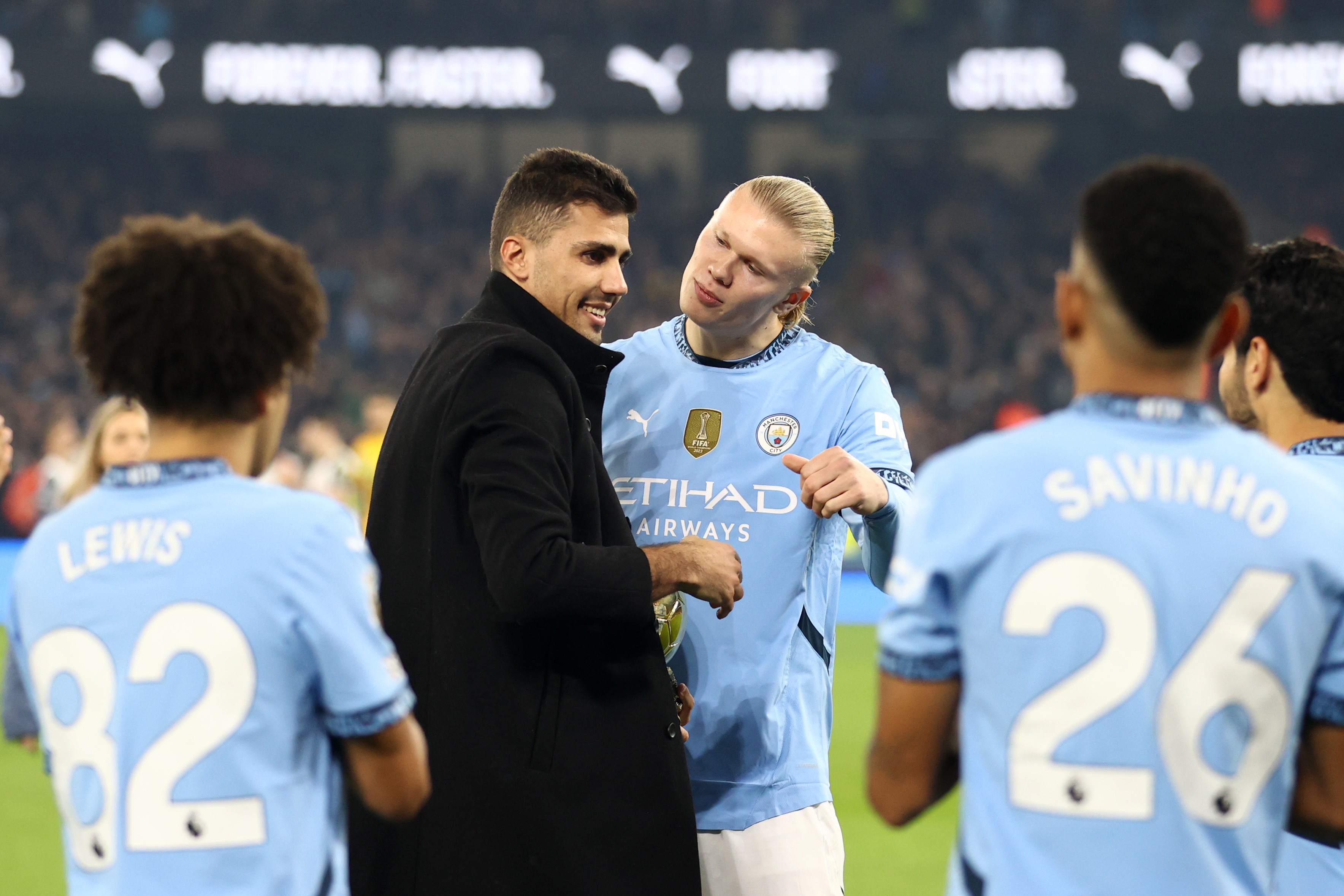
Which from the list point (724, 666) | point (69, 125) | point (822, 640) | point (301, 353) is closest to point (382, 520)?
point (301, 353)

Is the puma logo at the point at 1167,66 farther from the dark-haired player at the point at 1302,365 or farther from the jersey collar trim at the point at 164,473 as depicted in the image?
the jersey collar trim at the point at 164,473

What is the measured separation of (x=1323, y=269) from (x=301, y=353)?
1954mm

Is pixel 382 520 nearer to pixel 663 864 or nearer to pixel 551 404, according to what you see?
pixel 551 404

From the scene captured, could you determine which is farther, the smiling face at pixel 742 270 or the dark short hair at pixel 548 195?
the smiling face at pixel 742 270

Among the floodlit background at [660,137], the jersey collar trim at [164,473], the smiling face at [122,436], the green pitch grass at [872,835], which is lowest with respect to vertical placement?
the green pitch grass at [872,835]

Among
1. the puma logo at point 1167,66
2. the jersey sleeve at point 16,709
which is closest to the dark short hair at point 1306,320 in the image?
the jersey sleeve at point 16,709

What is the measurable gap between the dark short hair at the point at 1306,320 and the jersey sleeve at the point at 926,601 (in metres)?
1.17

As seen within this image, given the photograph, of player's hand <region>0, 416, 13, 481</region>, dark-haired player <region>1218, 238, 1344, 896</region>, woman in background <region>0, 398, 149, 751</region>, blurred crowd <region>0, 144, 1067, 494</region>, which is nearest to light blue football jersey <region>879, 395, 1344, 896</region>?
dark-haired player <region>1218, 238, 1344, 896</region>

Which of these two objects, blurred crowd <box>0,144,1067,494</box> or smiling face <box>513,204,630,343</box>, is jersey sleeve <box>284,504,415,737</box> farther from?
blurred crowd <box>0,144,1067,494</box>

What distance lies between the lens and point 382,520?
104 inches

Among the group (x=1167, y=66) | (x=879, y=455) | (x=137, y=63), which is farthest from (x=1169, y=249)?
(x=137, y=63)

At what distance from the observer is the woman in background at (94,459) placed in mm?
4469

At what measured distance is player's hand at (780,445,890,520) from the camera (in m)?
2.76

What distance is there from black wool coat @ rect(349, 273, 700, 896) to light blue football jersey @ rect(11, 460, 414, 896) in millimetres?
551
